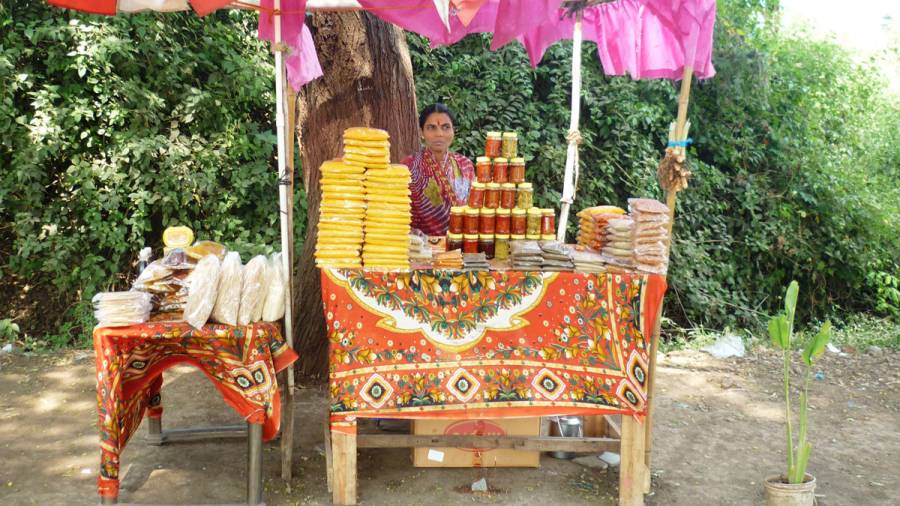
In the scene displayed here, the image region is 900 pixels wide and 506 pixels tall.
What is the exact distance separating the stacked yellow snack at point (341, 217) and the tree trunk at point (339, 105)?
1.72 m

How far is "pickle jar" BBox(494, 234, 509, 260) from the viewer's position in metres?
3.74

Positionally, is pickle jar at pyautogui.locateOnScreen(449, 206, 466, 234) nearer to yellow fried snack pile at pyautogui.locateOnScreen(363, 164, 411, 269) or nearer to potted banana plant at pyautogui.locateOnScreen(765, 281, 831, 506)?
yellow fried snack pile at pyautogui.locateOnScreen(363, 164, 411, 269)

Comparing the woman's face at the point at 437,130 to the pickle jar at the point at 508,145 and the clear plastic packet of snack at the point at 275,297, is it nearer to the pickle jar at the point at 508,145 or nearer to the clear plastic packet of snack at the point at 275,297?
the pickle jar at the point at 508,145

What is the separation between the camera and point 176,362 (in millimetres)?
3469

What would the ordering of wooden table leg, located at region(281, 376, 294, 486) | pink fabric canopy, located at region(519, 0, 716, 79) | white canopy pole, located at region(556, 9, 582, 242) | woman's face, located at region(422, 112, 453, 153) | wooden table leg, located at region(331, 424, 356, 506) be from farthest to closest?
1. woman's face, located at region(422, 112, 453, 153)
2. pink fabric canopy, located at region(519, 0, 716, 79)
3. white canopy pole, located at region(556, 9, 582, 242)
4. wooden table leg, located at region(281, 376, 294, 486)
5. wooden table leg, located at region(331, 424, 356, 506)

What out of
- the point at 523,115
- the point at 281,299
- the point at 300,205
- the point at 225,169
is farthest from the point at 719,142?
A: the point at 281,299

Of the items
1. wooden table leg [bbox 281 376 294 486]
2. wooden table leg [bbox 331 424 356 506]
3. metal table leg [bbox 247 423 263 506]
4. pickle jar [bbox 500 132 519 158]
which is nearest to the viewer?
metal table leg [bbox 247 423 263 506]

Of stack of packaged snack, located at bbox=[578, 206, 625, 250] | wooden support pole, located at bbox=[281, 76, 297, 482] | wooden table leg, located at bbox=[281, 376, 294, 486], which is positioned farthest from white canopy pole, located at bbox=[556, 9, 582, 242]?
wooden table leg, located at bbox=[281, 376, 294, 486]

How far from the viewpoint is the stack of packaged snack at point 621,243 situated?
360 cm

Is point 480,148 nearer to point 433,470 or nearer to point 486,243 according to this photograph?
point 486,243

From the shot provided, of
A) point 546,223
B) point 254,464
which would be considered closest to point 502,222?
point 546,223

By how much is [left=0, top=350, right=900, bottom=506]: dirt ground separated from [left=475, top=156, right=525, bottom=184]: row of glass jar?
1.50 meters

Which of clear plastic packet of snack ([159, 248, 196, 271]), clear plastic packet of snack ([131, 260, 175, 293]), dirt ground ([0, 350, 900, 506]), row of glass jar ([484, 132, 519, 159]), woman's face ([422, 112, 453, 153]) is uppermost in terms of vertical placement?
woman's face ([422, 112, 453, 153])

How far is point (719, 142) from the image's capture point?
8.35 m
